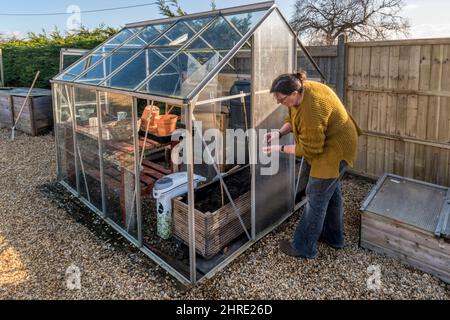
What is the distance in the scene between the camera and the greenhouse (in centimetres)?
337

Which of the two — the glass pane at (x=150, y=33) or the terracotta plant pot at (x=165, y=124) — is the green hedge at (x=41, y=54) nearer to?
the glass pane at (x=150, y=33)

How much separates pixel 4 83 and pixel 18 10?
1707 cm

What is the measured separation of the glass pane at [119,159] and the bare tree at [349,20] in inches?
460

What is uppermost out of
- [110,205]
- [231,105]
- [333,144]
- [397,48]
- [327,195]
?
[397,48]

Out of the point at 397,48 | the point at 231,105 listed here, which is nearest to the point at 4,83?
the point at 231,105

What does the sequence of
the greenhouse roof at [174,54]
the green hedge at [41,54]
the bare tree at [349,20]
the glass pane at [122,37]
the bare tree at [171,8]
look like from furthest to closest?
the bare tree at [349,20]
the green hedge at [41,54]
the bare tree at [171,8]
the glass pane at [122,37]
the greenhouse roof at [174,54]

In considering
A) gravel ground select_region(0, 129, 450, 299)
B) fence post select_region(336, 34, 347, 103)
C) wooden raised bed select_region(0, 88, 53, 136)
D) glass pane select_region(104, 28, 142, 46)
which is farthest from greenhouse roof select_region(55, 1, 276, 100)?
wooden raised bed select_region(0, 88, 53, 136)


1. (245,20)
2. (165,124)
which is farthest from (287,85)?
(165,124)

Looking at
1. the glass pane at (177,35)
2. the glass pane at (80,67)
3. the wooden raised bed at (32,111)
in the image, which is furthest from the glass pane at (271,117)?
the wooden raised bed at (32,111)

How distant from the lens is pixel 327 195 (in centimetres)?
328

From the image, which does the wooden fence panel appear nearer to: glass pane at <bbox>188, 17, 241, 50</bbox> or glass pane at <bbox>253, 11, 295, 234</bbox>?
glass pane at <bbox>253, 11, 295, 234</bbox>

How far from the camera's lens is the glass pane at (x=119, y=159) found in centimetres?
372

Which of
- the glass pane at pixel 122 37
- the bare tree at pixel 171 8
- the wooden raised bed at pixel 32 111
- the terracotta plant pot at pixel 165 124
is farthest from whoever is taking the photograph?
the wooden raised bed at pixel 32 111

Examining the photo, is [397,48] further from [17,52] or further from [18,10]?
[18,10]
